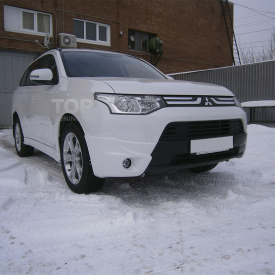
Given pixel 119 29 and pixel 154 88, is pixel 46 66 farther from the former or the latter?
pixel 119 29

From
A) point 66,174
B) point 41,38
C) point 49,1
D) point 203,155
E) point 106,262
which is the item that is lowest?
point 106,262

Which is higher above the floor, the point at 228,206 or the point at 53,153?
the point at 53,153

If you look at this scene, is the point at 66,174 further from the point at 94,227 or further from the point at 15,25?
the point at 15,25

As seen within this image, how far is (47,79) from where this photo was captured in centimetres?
330

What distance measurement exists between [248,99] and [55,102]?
32.1 ft

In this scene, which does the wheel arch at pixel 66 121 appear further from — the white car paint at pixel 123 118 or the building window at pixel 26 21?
the building window at pixel 26 21

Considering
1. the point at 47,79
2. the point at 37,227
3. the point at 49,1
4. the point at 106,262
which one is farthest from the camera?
the point at 49,1

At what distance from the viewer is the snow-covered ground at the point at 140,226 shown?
172 cm

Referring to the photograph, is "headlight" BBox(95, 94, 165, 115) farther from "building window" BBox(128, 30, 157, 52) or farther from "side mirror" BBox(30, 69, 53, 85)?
"building window" BBox(128, 30, 157, 52)

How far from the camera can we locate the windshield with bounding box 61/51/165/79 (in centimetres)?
333

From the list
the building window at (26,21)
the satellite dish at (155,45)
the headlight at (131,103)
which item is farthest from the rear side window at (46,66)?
the satellite dish at (155,45)

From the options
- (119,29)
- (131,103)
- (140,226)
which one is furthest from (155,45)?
(140,226)

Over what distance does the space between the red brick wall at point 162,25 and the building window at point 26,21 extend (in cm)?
20

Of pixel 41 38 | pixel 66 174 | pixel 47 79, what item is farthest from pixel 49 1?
pixel 66 174
